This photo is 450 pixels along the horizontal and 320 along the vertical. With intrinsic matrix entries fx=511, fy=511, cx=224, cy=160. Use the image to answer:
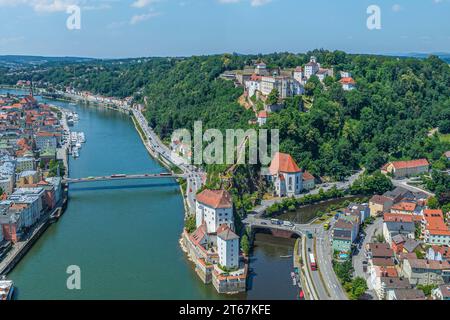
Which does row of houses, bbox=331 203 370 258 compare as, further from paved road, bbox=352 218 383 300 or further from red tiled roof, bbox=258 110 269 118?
red tiled roof, bbox=258 110 269 118

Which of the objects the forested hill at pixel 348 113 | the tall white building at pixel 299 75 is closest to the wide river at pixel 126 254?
the forested hill at pixel 348 113

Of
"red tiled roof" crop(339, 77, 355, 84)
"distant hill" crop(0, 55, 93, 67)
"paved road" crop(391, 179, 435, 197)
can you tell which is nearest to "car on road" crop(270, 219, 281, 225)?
"paved road" crop(391, 179, 435, 197)

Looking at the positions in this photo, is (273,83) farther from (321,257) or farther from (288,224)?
(321,257)

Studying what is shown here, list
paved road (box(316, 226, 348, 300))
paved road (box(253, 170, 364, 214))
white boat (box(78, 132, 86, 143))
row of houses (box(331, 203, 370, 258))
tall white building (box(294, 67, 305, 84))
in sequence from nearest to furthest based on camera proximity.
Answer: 1. paved road (box(316, 226, 348, 300))
2. row of houses (box(331, 203, 370, 258))
3. paved road (box(253, 170, 364, 214))
4. tall white building (box(294, 67, 305, 84))
5. white boat (box(78, 132, 86, 143))

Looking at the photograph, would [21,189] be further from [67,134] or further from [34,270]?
[67,134]

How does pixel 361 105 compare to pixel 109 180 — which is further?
pixel 361 105
